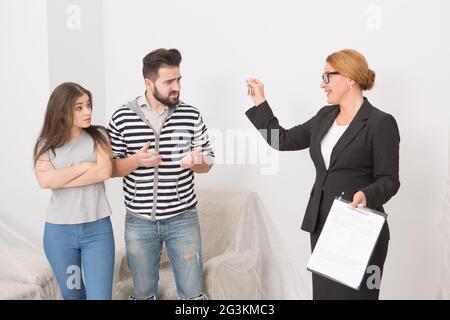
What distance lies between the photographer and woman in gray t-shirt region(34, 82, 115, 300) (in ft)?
7.72

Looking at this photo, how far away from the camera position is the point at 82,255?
2.42 m

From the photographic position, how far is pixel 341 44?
307 centimetres

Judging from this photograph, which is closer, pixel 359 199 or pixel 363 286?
pixel 359 199

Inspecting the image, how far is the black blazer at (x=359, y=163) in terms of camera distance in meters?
2.22

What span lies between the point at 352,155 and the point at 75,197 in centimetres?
114

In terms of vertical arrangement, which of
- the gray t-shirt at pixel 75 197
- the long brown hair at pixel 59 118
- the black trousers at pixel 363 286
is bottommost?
the black trousers at pixel 363 286

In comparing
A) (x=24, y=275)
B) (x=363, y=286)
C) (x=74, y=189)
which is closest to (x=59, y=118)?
(x=74, y=189)

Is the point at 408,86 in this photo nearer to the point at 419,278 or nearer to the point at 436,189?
the point at 436,189

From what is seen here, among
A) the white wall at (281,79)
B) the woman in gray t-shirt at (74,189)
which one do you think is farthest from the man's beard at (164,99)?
the white wall at (281,79)

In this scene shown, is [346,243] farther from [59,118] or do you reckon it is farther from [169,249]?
[59,118]

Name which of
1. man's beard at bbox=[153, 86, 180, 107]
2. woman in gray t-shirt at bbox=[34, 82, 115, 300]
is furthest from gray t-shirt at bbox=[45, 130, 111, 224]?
man's beard at bbox=[153, 86, 180, 107]

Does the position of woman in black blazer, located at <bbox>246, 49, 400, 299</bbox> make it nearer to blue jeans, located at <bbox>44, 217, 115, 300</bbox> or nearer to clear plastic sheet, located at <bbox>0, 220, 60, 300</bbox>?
blue jeans, located at <bbox>44, 217, 115, 300</bbox>

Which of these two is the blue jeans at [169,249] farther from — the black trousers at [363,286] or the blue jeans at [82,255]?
the black trousers at [363,286]

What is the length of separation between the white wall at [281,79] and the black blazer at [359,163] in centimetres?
75
